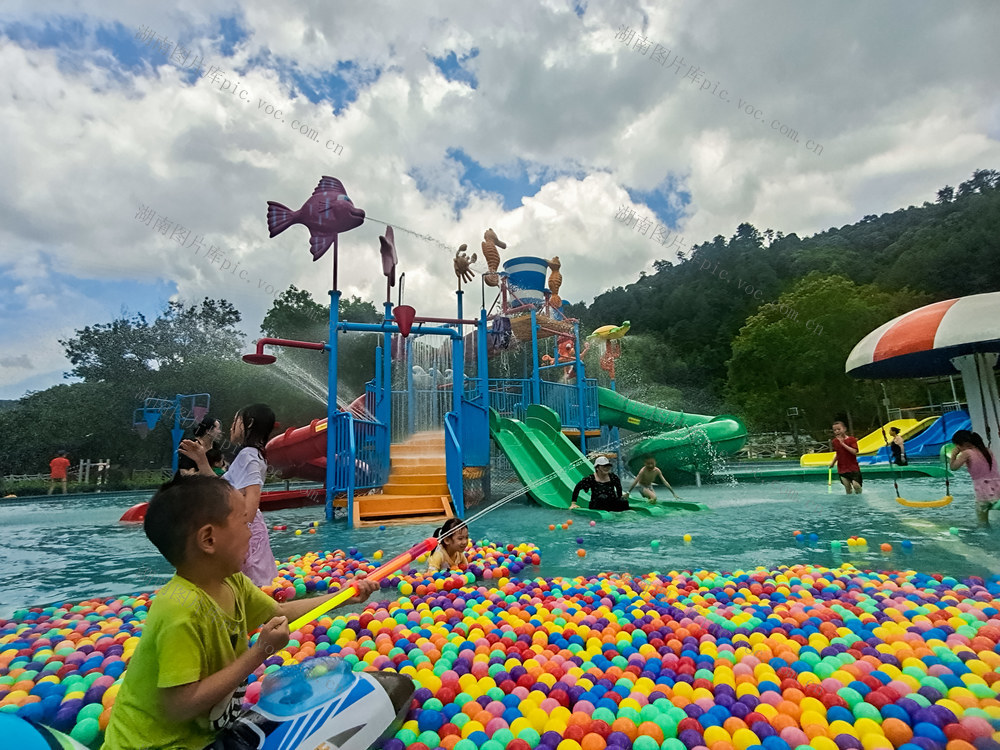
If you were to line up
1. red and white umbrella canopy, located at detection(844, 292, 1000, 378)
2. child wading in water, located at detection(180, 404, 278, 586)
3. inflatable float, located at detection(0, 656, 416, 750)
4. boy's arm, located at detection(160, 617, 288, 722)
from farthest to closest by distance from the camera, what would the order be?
red and white umbrella canopy, located at detection(844, 292, 1000, 378), child wading in water, located at detection(180, 404, 278, 586), inflatable float, located at detection(0, 656, 416, 750), boy's arm, located at detection(160, 617, 288, 722)

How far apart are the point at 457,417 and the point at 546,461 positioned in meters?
2.25

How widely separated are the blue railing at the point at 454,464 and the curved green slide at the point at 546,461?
1.50 meters

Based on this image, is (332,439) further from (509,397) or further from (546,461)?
(509,397)

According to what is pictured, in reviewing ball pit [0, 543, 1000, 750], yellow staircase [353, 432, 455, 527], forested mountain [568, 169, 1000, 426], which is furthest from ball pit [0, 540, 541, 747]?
forested mountain [568, 169, 1000, 426]

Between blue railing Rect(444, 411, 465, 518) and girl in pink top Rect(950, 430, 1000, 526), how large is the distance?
5.78m

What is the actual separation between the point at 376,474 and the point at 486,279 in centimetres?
682

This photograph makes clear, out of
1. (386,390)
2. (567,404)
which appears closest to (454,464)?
(386,390)

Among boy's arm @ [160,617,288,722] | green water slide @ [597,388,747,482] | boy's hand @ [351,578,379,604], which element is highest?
green water slide @ [597,388,747,482]

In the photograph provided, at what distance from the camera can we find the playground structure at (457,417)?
26.1 feet

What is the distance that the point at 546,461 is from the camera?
9.72 meters

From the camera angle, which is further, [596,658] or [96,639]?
[96,639]

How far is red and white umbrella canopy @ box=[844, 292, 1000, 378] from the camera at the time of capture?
212 inches

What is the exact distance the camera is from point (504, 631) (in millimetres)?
2930

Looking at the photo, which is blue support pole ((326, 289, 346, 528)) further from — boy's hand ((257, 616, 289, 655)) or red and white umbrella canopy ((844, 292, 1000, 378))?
red and white umbrella canopy ((844, 292, 1000, 378))
